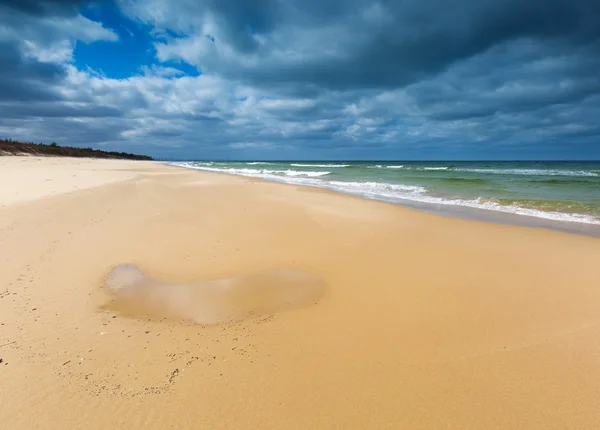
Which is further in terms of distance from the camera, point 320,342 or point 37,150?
point 37,150

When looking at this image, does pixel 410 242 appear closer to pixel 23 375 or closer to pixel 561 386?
pixel 561 386

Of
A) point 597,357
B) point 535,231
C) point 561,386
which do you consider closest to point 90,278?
point 561,386

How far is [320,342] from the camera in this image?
10.4 feet

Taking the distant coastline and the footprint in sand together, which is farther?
the distant coastline

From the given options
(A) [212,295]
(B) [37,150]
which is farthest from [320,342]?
(B) [37,150]

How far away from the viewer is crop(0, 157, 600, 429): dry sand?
2.31 m

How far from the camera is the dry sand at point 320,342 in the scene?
7.58 ft

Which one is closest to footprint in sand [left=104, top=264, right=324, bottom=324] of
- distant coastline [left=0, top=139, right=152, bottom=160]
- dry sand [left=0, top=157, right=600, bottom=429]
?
dry sand [left=0, top=157, right=600, bottom=429]

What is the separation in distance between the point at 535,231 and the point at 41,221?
12000 mm

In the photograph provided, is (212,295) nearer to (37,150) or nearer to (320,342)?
(320,342)

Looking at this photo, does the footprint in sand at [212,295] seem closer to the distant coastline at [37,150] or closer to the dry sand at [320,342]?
the dry sand at [320,342]

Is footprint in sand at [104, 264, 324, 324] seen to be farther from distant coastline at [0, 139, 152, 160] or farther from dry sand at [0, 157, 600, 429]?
distant coastline at [0, 139, 152, 160]

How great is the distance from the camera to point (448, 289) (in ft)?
14.5

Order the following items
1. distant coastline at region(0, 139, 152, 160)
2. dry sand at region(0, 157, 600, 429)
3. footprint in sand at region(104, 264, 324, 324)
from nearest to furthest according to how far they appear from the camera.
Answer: dry sand at region(0, 157, 600, 429), footprint in sand at region(104, 264, 324, 324), distant coastline at region(0, 139, 152, 160)
